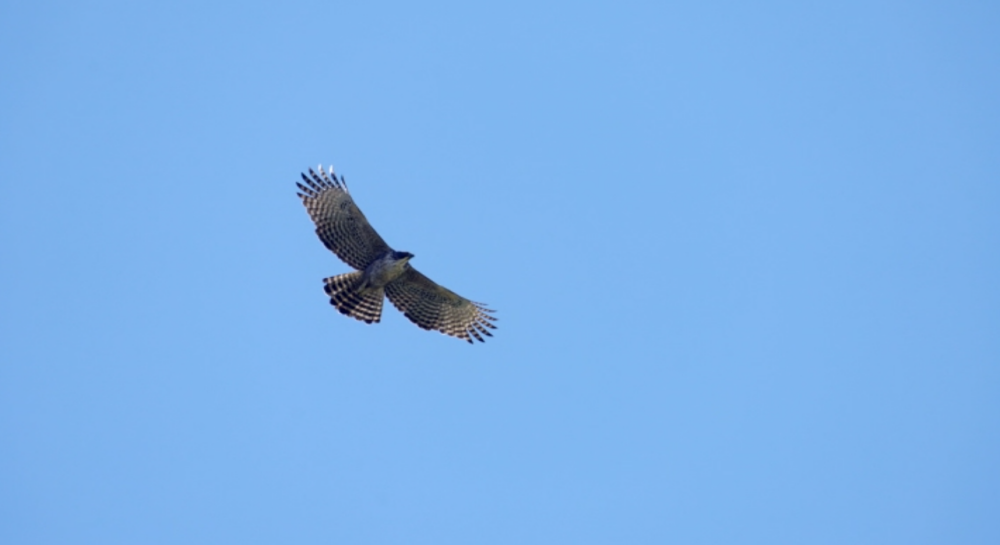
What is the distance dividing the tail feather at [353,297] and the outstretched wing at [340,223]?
29 cm

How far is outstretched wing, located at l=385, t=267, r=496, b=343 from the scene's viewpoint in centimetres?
2172

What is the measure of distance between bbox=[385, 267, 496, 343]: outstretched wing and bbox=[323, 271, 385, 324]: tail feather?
1.53 feet

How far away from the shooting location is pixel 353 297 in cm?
2133

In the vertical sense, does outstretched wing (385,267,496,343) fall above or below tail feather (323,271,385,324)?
above

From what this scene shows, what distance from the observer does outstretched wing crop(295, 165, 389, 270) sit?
69.6 ft

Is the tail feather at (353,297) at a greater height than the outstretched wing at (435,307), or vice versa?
the outstretched wing at (435,307)

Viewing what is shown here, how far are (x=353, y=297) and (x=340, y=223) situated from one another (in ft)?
4.00

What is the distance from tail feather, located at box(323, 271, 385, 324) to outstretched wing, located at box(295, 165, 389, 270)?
29 centimetres

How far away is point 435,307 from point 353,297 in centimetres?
158

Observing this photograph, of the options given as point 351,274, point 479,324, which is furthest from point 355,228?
point 479,324

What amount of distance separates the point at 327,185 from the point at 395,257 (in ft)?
5.38

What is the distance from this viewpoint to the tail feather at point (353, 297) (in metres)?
21.2

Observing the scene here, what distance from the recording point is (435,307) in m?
22.2

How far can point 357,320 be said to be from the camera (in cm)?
2127
